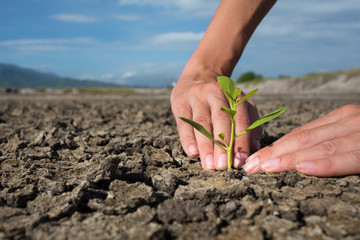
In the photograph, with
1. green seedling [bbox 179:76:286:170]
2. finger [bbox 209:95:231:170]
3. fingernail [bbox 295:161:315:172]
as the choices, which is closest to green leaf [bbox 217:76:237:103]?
green seedling [bbox 179:76:286:170]

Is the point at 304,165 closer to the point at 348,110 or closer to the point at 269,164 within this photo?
the point at 269,164

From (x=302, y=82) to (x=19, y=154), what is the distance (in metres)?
20.7

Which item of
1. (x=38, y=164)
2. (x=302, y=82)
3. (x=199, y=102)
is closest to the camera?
(x=38, y=164)

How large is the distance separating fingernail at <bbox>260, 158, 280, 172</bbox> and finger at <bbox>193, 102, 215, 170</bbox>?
24 centimetres

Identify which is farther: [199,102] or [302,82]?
[302,82]

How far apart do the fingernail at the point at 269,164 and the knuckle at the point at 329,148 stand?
0.20 metres

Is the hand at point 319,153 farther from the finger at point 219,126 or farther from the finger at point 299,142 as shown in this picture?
the finger at point 219,126

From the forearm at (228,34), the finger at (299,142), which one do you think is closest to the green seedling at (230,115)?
the finger at (299,142)

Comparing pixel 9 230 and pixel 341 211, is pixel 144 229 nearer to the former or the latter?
pixel 9 230

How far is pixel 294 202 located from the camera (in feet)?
3.53

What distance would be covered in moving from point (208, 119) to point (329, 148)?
60 cm

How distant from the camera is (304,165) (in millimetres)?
1238

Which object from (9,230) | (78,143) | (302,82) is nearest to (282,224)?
(9,230)

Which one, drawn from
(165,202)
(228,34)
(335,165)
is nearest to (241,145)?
(335,165)
